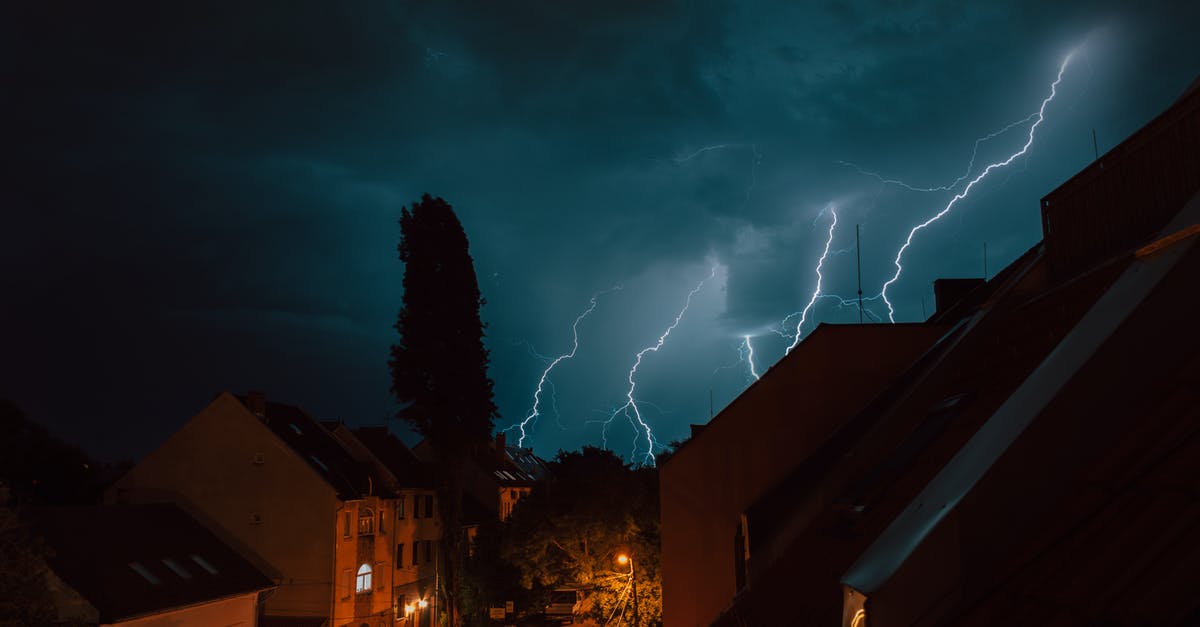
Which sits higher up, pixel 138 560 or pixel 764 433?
pixel 764 433

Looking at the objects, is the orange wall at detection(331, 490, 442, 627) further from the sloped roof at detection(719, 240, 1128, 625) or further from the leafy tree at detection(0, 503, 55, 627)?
the sloped roof at detection(719, 240, 1128, 625)

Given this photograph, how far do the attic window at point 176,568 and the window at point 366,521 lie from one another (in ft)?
24.4

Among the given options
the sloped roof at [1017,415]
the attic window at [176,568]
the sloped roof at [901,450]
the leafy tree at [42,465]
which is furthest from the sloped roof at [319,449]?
the sloped roof at [1017,415]

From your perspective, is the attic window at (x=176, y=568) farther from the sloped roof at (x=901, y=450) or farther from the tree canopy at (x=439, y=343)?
the sloped roof at (x=901, y=450)

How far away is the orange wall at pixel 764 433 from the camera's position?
1463cm

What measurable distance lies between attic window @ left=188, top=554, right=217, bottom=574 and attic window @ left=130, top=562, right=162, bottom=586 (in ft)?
7.60

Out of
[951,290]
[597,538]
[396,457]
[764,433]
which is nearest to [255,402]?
[396,457]

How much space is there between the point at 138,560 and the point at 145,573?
0.64 m

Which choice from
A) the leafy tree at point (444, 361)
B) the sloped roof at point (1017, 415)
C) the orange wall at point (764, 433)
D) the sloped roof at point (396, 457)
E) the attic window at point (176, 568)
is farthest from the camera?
the sloped roof at point (396, 457)

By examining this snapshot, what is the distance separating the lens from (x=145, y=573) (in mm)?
21094

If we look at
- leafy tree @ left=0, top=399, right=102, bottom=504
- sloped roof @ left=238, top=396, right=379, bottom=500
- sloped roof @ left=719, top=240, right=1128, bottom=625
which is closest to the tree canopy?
sloped roof @ left=238, top=396, right=379, bottom=500

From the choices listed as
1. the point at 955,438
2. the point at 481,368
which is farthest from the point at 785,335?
the point at 955,438

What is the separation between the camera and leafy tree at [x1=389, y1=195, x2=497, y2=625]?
101 ft

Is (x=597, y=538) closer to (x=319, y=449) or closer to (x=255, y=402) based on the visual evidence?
(x=319, y=449)
